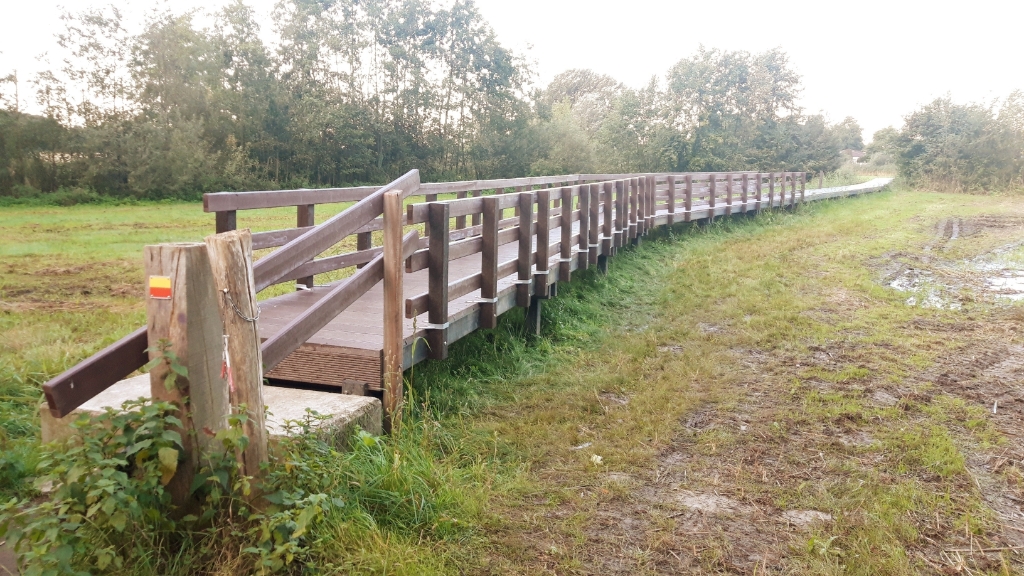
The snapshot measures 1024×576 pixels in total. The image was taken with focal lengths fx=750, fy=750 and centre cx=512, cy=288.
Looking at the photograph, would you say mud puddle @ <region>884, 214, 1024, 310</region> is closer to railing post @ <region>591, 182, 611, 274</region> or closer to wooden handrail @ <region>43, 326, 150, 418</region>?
railing post @ <region>591, 182, 611, 274</region>

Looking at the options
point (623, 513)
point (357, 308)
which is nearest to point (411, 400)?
point (623, 513)

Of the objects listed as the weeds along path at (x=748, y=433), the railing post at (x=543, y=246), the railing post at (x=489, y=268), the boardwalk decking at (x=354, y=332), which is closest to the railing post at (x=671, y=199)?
the weeds along path at (x=748, y=433)

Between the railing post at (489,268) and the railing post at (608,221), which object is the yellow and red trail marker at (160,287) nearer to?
the railing post at (489,268)

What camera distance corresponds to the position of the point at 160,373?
282cm

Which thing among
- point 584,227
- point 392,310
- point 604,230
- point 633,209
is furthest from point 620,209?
point 392,310

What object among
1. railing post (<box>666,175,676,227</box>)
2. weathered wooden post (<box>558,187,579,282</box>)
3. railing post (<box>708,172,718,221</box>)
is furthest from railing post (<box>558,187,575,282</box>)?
railing post (<box>708,172,718,221</box>)

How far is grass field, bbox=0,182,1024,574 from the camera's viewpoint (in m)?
3.59

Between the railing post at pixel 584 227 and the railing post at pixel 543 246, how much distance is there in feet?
5.66

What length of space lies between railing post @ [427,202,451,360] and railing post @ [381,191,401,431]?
0.89 m

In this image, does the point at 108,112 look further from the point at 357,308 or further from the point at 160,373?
the point at 160,373

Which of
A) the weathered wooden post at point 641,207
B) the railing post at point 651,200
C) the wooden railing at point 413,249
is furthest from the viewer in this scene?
the railing post at point 651,200

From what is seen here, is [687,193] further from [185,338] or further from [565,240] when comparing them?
[185,338]

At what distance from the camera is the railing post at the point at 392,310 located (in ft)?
14.5

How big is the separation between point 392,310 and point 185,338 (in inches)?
69.5
